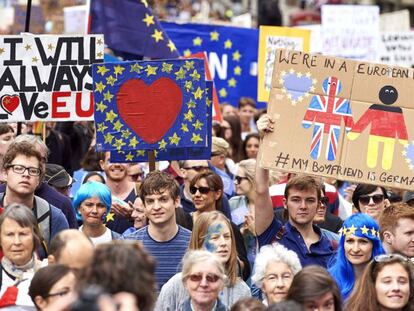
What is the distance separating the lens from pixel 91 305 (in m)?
4.41

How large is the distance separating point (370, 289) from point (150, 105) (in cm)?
289

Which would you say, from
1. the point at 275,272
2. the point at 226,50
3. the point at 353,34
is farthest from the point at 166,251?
the point at 353,34

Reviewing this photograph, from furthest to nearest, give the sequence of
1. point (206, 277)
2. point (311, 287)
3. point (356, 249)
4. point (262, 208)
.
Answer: point (262, 208) → point (356, 249) → point (206, 277) → point (311, 287)

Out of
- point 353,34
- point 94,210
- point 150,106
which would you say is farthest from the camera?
point 353,34

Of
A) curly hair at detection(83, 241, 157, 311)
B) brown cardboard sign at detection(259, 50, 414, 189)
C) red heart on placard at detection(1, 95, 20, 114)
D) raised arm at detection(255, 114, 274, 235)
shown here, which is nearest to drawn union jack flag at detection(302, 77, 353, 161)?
brown cardboard sign at detection(259, 50, 414, 189)

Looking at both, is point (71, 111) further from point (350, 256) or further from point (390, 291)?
point (390, 291)

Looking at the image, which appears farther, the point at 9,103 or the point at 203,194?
the point at 9,103

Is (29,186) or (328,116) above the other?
(328,116)

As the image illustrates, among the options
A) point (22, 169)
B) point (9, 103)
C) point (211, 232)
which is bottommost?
point (211, 232)

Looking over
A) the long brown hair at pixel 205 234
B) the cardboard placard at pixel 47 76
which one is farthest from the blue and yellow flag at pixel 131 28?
the long brown hair at pixel 205 234

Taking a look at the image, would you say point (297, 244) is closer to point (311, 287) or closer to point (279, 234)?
point (279, 234)

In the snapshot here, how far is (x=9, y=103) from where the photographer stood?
9.95 meters

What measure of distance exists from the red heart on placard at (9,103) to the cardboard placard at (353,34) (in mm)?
10043

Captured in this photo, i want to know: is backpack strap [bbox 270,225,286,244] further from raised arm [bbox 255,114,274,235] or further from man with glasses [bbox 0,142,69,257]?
man with glasses [bbox 0,142,69,257]
